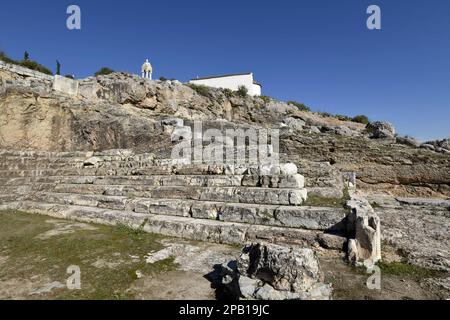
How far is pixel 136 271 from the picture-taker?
10.6 ft

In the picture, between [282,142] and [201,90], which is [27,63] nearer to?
[201,90]

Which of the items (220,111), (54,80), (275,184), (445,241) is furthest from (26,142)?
(220,111)

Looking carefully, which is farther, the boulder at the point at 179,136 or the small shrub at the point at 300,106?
the small shrub at the point at 300,106

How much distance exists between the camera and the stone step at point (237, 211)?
3.89m

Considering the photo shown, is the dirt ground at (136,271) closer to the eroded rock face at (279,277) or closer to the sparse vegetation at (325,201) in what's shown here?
the eroded rock face at (279,277)

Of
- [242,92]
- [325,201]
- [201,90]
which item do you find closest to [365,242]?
[325,201]

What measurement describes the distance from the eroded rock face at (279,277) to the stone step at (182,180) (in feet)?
8.18

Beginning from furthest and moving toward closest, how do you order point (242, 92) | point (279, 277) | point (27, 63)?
point (242, 92)
point (27, 63)
point (279, 277)

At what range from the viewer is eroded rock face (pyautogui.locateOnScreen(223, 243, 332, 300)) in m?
2.40

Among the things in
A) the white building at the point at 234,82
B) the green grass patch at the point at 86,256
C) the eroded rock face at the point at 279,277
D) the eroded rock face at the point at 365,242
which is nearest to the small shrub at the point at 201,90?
the white building at the point at 234,82

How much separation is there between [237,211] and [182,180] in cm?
219

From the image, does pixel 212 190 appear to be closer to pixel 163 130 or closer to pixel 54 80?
pixel 163 130

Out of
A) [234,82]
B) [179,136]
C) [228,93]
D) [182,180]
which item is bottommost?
[182,180]

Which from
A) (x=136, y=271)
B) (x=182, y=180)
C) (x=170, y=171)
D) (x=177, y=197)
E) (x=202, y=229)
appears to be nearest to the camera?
(x=136, y=271)
